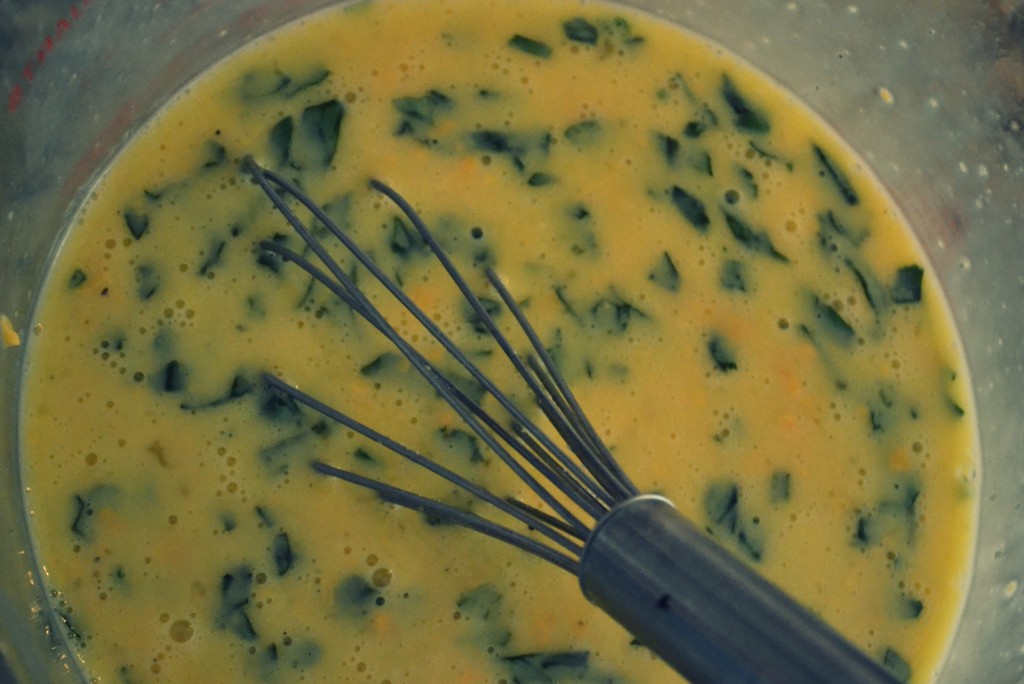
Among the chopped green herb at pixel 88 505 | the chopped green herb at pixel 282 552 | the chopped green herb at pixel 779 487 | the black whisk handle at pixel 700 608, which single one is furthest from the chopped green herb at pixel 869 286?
the chopped green herb at pixel 88 505

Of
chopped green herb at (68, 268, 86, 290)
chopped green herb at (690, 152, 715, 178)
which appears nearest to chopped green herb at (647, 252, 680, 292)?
Answer: chopped green herb at (690, 152, 715, 178)

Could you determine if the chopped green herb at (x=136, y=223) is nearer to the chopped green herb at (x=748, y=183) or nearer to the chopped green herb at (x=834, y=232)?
the chopped green herb at (x=748, y=183)

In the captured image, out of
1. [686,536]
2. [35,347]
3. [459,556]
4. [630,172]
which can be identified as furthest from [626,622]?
[35,347]

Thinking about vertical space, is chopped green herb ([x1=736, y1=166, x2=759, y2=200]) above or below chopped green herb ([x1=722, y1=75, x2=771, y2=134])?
below

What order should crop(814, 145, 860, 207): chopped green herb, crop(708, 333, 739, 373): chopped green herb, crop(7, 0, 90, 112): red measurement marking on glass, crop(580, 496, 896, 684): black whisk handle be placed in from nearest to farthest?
crop(580, 496, 896, 684): black whisk handle, crop(7, 0, 90, 112): red measurement marking on glass, crop(708, 333, 739, 373): chopped green herb, crop(814, 145, 860, 207): chopped green herb

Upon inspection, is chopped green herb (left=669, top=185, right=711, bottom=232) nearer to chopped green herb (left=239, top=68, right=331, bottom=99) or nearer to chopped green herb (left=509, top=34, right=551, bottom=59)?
chopped green herb (left=509, top=34, right=551, bottom=59)

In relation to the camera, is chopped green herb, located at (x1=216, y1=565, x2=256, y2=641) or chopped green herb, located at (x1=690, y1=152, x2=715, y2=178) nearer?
chopped green herb, located at (x1=216, y1=565, x2=256, y2=641)
